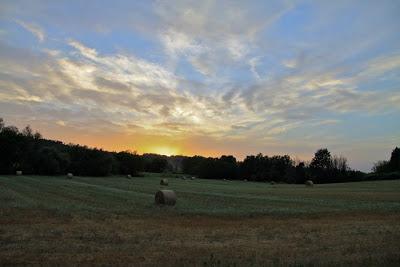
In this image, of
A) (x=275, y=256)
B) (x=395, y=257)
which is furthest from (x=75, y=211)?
(x=395, y=257)

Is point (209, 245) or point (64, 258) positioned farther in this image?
point (209, 245)

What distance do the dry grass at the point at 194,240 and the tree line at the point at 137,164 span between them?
267 feet

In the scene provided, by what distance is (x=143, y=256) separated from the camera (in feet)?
38.7

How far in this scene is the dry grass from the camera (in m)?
11.2

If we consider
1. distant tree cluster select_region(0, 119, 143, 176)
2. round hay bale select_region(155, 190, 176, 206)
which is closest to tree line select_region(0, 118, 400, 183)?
distant tree cluster select_region(0, 119, 143, 176)

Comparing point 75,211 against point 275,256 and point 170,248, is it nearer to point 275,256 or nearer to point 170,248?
point 170,248

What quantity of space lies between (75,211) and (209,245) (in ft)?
35.6

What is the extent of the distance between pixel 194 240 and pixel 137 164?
4279 inches

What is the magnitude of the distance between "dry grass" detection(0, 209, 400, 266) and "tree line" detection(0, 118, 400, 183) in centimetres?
8140

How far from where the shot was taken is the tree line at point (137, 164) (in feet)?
323

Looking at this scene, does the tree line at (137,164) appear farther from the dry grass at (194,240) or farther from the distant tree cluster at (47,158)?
the dry grass at (194,240)

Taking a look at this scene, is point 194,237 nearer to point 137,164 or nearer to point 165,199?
point 165,199

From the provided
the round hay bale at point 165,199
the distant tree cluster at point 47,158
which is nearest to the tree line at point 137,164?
the distant tree cluster at point 47,158

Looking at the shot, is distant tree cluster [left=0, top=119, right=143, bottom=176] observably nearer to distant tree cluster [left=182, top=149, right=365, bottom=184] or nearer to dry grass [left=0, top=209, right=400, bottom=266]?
distant tree cluster [left=182, top=149, right=365, bottom=184]
